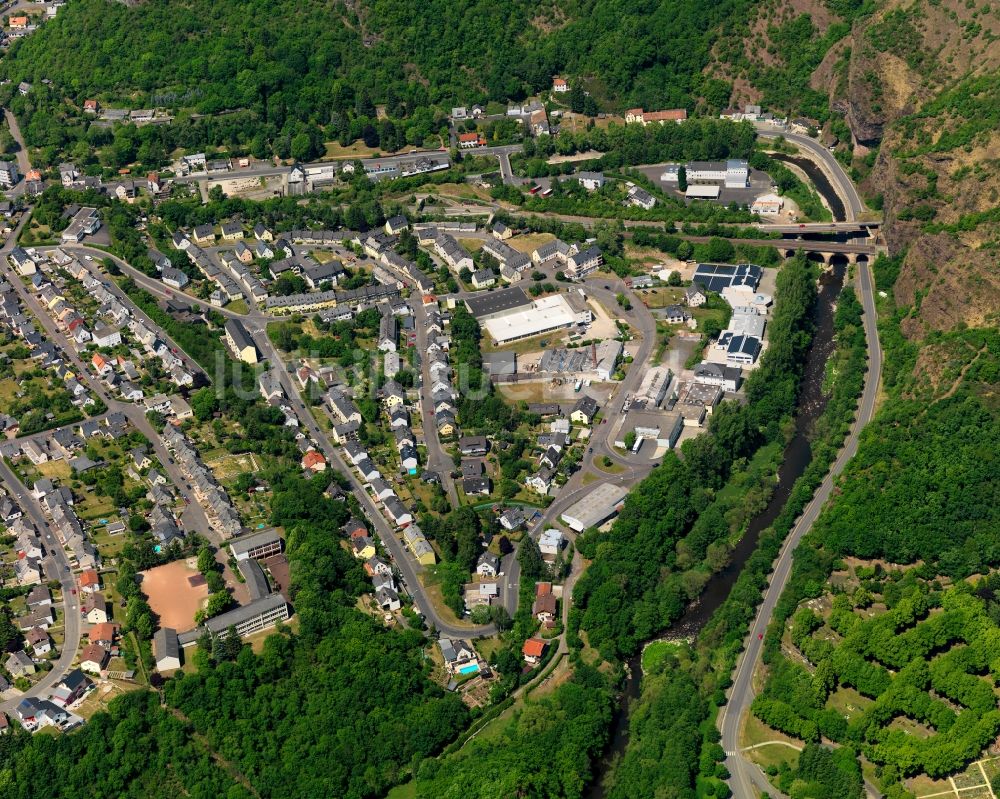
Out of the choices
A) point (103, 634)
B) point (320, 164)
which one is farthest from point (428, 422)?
point (320, 164)

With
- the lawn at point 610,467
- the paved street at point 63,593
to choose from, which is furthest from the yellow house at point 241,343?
the lawn at point 610,467

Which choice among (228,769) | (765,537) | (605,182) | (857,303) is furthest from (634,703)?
(605,182)

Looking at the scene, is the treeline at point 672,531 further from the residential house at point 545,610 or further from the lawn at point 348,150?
the lawn at point 348,150

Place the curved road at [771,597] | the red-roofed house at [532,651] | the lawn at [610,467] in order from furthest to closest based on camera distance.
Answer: the lawn at [610,467]
the red-roofed house at [532,651]
the curved road at [771,597]

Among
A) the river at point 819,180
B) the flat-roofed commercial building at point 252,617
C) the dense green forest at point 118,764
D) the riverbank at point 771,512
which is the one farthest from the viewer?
the river at point 819,180

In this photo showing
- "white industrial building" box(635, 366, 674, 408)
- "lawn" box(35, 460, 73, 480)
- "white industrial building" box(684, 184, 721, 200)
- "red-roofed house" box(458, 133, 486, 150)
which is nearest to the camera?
"lawn" box(35, 460, 73, 480)

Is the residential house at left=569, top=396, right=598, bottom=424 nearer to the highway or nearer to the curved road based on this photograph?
the curved road

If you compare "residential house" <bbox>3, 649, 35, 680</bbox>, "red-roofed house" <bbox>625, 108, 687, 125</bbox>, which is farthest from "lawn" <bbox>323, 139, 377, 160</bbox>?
"residential house" <bbox>3, 649, 35, 680</bbox>

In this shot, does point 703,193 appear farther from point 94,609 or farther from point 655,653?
point 94,609
